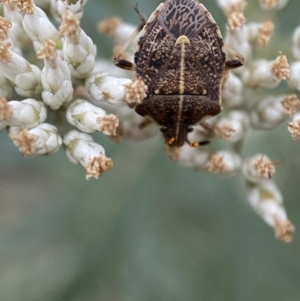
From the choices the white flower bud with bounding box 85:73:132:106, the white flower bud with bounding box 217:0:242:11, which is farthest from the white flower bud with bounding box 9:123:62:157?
the white flower bud with bounding box 217:0:242:11

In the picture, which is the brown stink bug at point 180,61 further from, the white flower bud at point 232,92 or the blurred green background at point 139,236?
the blurred green background at point 139,236

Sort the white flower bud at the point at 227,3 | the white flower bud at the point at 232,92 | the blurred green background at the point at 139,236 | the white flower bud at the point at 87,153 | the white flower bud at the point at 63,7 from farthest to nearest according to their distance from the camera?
the blurred green background at the point at 139,236 < the white flower bud at the point at 227,3 < the white flower bud at the point at 232,92 < the white flower bud at the point at 63,7 < the white flower bud at the point at 87,153

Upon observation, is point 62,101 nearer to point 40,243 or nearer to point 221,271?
point 40,243

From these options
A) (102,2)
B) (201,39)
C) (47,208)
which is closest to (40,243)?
(47,208)

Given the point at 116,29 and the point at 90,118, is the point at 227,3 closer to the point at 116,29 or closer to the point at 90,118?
the point at 116,29

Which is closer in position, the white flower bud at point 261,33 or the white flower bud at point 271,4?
the white flower bud at point 261,33

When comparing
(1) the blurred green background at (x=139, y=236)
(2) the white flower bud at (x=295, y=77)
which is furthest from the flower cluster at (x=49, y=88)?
(1) the blurred green background at (x=139, y=236)
